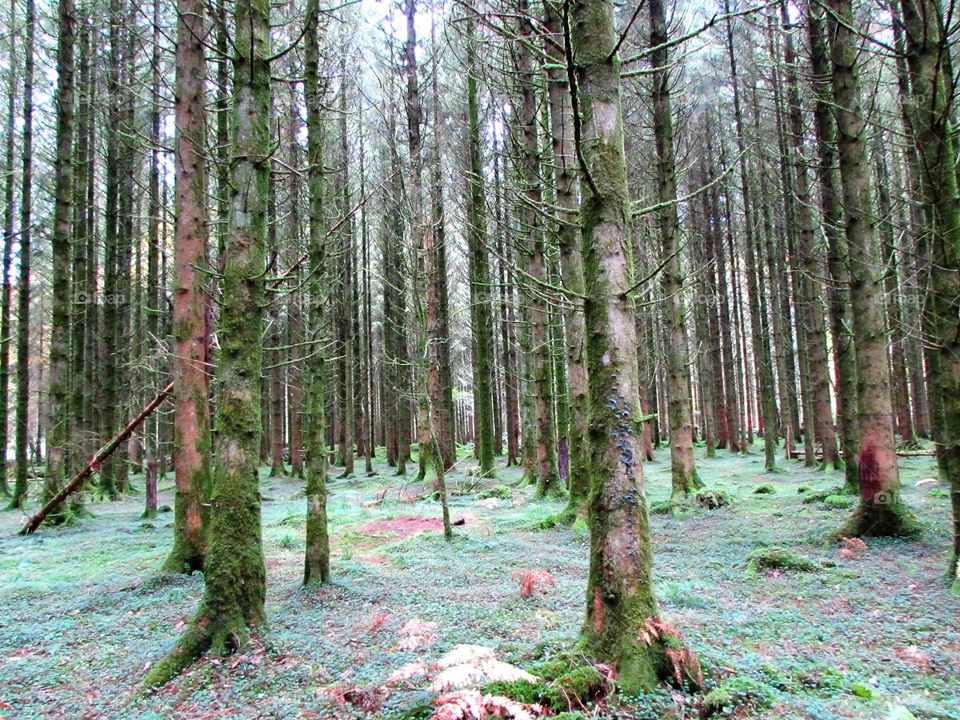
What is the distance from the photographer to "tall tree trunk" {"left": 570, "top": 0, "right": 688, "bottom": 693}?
9.97 feet

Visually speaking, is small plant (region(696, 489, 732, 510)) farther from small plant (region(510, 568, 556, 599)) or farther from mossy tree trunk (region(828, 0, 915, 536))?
small plant (region(510, 568, 556, 599))

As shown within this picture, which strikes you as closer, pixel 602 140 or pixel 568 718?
pixel 568 718

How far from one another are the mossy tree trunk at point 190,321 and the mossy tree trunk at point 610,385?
16.8ft

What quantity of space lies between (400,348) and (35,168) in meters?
13.4

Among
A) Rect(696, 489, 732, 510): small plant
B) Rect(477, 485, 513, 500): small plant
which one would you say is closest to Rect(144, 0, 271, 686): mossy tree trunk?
Rect(696, 489, 732, 510): small plant

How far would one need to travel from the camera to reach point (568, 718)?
8.61ft

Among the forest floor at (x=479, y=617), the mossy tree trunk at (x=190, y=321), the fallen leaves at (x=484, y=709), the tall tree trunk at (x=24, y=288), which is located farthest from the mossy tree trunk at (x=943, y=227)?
the tall tree trunk at (x=24, y=288)

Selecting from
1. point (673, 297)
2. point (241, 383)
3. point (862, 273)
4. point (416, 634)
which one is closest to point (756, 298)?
point (673, 297)

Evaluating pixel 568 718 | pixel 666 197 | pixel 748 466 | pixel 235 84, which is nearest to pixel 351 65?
pixel 666 197

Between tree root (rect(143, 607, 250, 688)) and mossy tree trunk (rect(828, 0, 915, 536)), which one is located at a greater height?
mossy tree trunk (rect(828, 0, 915, 536))

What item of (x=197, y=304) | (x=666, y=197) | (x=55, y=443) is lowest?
(x=55, y=443)

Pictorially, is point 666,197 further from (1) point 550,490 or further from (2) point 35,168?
(2) point 35,168

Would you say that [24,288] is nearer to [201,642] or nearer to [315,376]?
[315,376]

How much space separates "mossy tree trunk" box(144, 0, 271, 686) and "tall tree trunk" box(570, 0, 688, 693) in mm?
2715
